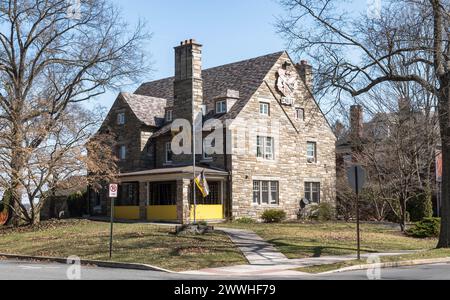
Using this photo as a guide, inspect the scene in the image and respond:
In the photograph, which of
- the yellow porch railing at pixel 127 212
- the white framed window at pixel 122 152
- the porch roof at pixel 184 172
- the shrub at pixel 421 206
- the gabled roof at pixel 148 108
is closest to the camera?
the porch roof at pixel 184 172

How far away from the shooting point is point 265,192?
38.1 m

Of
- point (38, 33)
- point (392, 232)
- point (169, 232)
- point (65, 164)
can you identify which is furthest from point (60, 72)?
point (392, 232)

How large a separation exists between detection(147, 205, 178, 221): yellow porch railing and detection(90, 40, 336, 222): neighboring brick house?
6cm

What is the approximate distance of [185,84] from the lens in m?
38.2

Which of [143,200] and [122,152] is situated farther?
[122,152]

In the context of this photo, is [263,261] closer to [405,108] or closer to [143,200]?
[405,108]

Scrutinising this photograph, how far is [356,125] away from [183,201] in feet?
42.8

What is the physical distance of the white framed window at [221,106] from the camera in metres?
37.9

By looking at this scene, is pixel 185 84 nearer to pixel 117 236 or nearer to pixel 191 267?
pixel 117 236

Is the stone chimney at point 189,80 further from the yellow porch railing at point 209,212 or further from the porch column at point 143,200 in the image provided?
the yellow porch railing at point 209,212

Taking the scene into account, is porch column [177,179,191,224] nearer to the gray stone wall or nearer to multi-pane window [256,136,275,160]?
the gray stone wall

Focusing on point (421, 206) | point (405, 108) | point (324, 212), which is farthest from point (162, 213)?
point (421, 206)

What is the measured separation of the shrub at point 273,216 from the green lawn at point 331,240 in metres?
4.28

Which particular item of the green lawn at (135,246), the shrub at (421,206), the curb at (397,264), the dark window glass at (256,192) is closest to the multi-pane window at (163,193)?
the dark window glass at (256,192)
